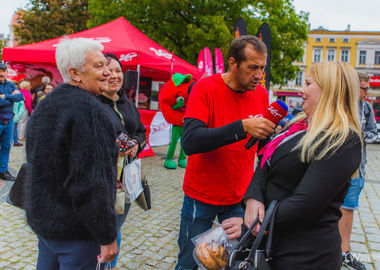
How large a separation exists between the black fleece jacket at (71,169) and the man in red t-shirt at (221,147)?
2.03 feet

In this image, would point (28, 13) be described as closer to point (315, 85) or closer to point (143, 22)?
point (143, 22)

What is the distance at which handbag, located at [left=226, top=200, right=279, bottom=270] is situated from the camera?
139 cm

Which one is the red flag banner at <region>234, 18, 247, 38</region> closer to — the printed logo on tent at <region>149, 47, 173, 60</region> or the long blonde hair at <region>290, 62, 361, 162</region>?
the printed logo on tent at <region>149, 47, 173, 60</region>

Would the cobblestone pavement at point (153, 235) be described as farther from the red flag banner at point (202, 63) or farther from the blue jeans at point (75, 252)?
the red flag banner at point (202, 63)

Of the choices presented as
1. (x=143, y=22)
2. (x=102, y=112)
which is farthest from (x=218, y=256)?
(x=143, y=22)

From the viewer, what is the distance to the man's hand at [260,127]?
1.71 m

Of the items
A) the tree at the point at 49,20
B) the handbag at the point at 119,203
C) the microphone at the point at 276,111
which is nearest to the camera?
the microphone at the point at 276,111

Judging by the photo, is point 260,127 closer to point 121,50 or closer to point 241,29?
point 241,29

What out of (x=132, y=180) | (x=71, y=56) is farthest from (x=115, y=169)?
(x=132, y=180)

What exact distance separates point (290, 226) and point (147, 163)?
681 centimetres

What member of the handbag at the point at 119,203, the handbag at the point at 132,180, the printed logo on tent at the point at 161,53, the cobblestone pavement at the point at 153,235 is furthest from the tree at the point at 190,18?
the handbag at the point at 119,203

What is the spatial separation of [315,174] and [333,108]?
0.35 metres

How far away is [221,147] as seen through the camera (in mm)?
2092

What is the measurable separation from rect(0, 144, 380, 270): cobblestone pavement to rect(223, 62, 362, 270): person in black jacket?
1.98 metres
